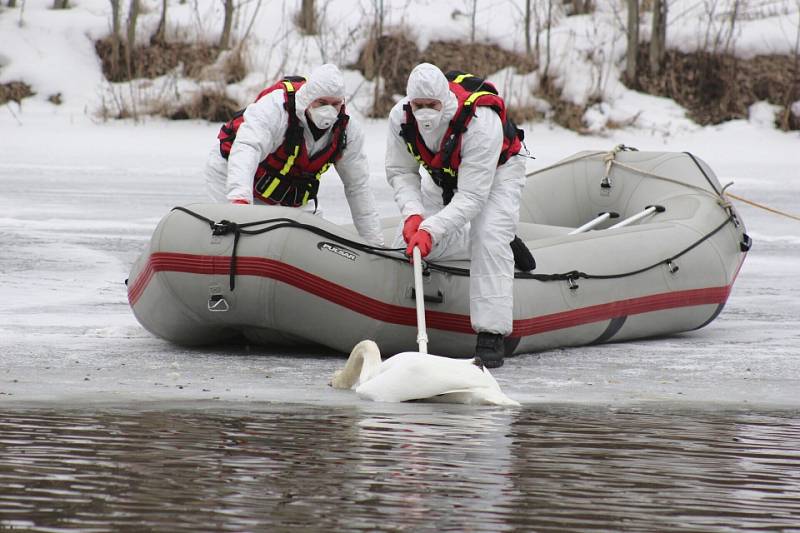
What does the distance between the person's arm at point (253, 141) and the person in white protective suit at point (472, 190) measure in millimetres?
548

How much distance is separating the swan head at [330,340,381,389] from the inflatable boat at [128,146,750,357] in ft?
1.99

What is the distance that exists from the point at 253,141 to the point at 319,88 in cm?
37

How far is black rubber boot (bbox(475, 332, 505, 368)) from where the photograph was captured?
20.0 ft

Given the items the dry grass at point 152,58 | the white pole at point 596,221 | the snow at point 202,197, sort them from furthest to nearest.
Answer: the dry grass at point 152,58 < the white pole at point 596,221 < the snow at point 202,197

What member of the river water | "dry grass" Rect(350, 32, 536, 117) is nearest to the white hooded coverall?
the river water

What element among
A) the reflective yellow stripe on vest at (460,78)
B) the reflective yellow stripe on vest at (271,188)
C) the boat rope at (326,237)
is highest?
the reflective yellow stripe on vest at (460,78)

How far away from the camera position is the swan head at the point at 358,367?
5.36m

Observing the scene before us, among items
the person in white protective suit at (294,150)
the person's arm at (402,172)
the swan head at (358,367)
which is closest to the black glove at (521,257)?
the person's arm at (402,172)

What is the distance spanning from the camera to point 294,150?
661 centimetres

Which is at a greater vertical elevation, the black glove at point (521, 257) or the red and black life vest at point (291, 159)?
the red and black life vest at point (291, 159)

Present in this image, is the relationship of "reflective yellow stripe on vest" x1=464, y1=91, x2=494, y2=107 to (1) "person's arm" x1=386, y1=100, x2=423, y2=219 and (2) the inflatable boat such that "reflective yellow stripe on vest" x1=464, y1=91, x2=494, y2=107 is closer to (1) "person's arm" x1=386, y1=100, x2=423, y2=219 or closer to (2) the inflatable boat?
(1) "person's arm" x1=386, y1=100, x2=423, y2=219

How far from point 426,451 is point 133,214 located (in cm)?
776

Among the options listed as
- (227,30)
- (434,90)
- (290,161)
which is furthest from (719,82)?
(434,90)

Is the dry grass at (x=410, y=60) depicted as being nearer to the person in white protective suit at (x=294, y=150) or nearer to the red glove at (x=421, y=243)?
the person in white protective suit at (x=294, y=150)
